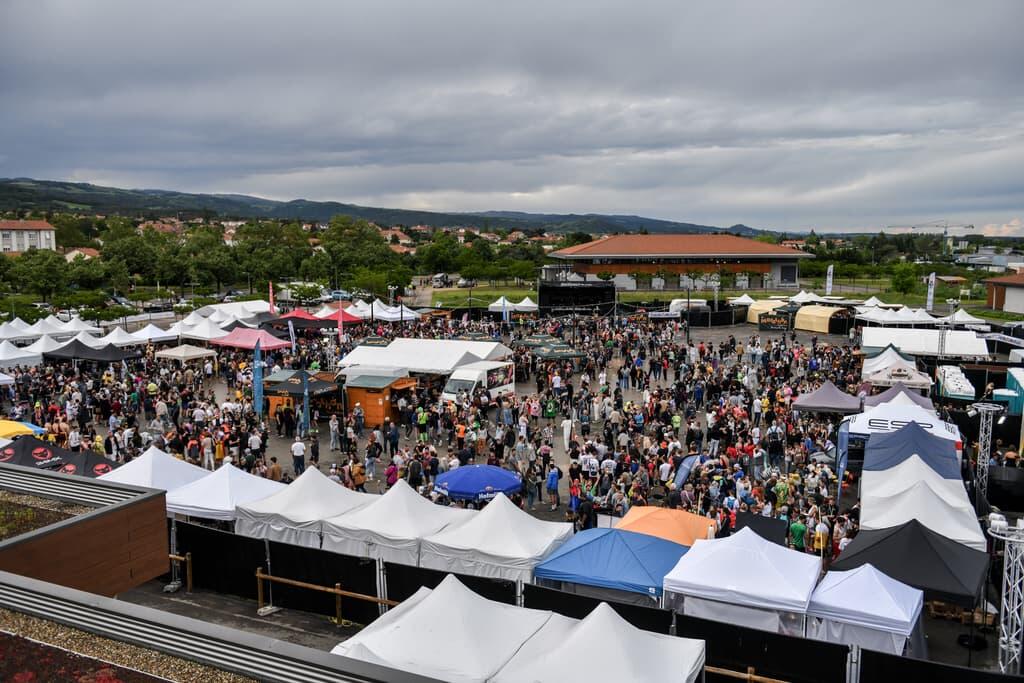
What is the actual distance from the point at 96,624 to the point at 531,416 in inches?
588

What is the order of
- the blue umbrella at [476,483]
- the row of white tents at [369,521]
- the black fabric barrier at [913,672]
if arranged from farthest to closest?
the blue umbrella at [476,483] → the row of white tents at [369,521] → the black fabric barrier at [913,672]

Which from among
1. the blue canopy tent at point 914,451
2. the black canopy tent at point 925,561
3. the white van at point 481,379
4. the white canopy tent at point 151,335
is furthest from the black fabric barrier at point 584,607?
the white canopy tent at point 151,335

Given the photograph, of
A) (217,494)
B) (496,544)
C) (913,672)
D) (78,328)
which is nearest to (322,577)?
(496,544)

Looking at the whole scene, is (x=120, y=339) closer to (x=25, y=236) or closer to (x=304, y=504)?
(x=304, y=504)

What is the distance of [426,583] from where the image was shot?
9.87 m

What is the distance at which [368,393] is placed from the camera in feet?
69.2

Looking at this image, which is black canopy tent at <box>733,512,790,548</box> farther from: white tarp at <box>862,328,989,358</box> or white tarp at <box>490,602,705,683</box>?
white tarp at <box>862,328,989,358</box>

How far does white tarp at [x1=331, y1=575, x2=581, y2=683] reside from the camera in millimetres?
7172

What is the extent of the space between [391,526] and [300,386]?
11172 millimetres

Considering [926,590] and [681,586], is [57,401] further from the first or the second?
[926,590]

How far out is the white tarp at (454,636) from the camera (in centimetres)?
717

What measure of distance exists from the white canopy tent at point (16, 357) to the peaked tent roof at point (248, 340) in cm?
595

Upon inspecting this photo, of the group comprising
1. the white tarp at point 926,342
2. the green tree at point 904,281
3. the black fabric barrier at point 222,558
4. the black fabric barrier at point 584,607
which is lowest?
the black fabric barrier at point 222,558

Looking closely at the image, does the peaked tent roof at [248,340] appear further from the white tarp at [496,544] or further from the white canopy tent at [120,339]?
the white tarp at [496,544]
